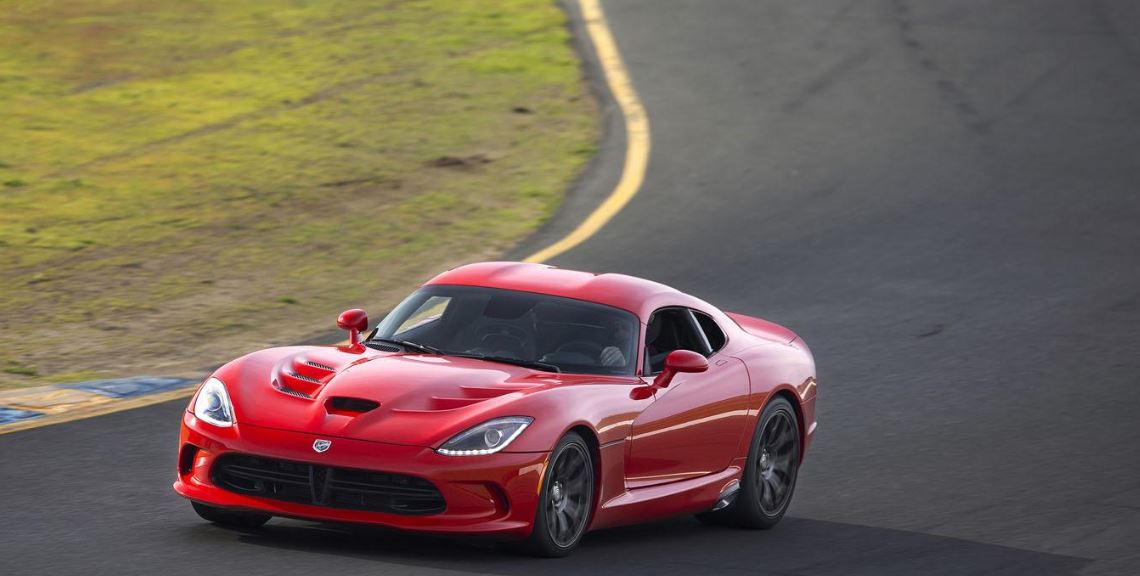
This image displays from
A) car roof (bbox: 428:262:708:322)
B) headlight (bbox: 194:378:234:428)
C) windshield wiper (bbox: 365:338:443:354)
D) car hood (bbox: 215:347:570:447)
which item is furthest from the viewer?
car roof (bbox: 428:262:708:322)

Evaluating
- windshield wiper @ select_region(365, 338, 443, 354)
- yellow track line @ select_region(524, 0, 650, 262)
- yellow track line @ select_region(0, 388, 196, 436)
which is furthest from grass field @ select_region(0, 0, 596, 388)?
windshield wiper @ select_region(365, 338, 443, 354)

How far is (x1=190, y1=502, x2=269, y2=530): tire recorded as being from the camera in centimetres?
785

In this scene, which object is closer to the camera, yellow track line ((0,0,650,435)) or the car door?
the car door

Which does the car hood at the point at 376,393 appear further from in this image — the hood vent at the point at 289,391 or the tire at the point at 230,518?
the tire at the point at 230,518

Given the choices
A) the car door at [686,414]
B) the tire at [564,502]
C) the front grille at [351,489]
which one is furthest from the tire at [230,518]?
the car door at [686,414]

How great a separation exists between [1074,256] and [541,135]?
6372mm

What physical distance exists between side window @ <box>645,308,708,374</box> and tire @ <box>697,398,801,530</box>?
0.52 metres

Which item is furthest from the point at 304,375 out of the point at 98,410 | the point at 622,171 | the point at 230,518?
the point at 622,171

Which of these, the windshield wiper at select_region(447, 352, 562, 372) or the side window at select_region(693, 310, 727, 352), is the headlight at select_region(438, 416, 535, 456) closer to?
the windshield wiper at select_region(447, 352, 562, 372)

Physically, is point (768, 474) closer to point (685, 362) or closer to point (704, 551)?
point (704, 551)

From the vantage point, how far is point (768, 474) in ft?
30.8

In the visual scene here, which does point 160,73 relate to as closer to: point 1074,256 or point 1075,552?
point 1074,256

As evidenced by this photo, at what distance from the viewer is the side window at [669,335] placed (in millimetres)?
9003

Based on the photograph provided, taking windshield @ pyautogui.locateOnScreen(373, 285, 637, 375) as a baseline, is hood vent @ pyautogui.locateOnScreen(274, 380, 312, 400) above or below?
above
